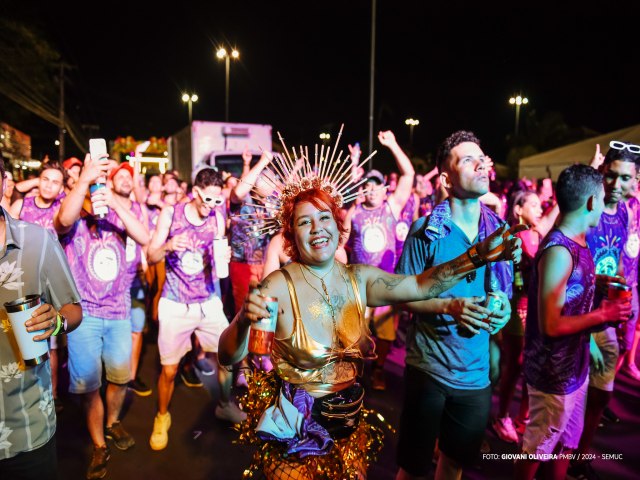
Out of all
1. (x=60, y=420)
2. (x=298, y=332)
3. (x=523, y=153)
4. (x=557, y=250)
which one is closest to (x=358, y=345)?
(x=298, y=332)

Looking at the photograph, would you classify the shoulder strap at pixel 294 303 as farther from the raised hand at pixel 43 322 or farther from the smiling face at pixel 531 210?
the smiling face at pixel 531 210

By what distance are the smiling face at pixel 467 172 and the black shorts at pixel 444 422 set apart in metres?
1.28

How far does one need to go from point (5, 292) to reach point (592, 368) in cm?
402

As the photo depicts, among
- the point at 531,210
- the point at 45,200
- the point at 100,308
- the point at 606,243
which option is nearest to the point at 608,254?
the point at 606,243

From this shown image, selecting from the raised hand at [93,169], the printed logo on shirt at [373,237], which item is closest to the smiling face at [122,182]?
the raised hand at [93,169]

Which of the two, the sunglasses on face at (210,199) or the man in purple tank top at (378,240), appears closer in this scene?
the sunglasses on face at (210,199)

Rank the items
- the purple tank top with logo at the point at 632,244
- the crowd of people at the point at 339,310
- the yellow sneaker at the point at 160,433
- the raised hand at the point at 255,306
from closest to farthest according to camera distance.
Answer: the raised hand at the point at 255,306, the crowd of people at the point at 339,310, the yellow sneaker at the point at 160,433, the purple tank top with logo at the point at 632,244

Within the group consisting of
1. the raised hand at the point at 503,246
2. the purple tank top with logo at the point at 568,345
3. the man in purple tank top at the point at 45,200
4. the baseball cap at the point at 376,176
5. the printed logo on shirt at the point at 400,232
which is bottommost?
the purple tank top with logo at the point at 568,345

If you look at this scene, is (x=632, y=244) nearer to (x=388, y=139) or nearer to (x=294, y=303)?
(x=388, y=139)

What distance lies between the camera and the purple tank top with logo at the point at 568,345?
278 centimetres

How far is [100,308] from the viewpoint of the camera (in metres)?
3.84

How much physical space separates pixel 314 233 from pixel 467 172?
1.29 m

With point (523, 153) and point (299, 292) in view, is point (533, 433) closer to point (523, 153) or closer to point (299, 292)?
point (299, 292)

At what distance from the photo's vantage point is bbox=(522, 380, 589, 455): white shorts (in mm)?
2766
